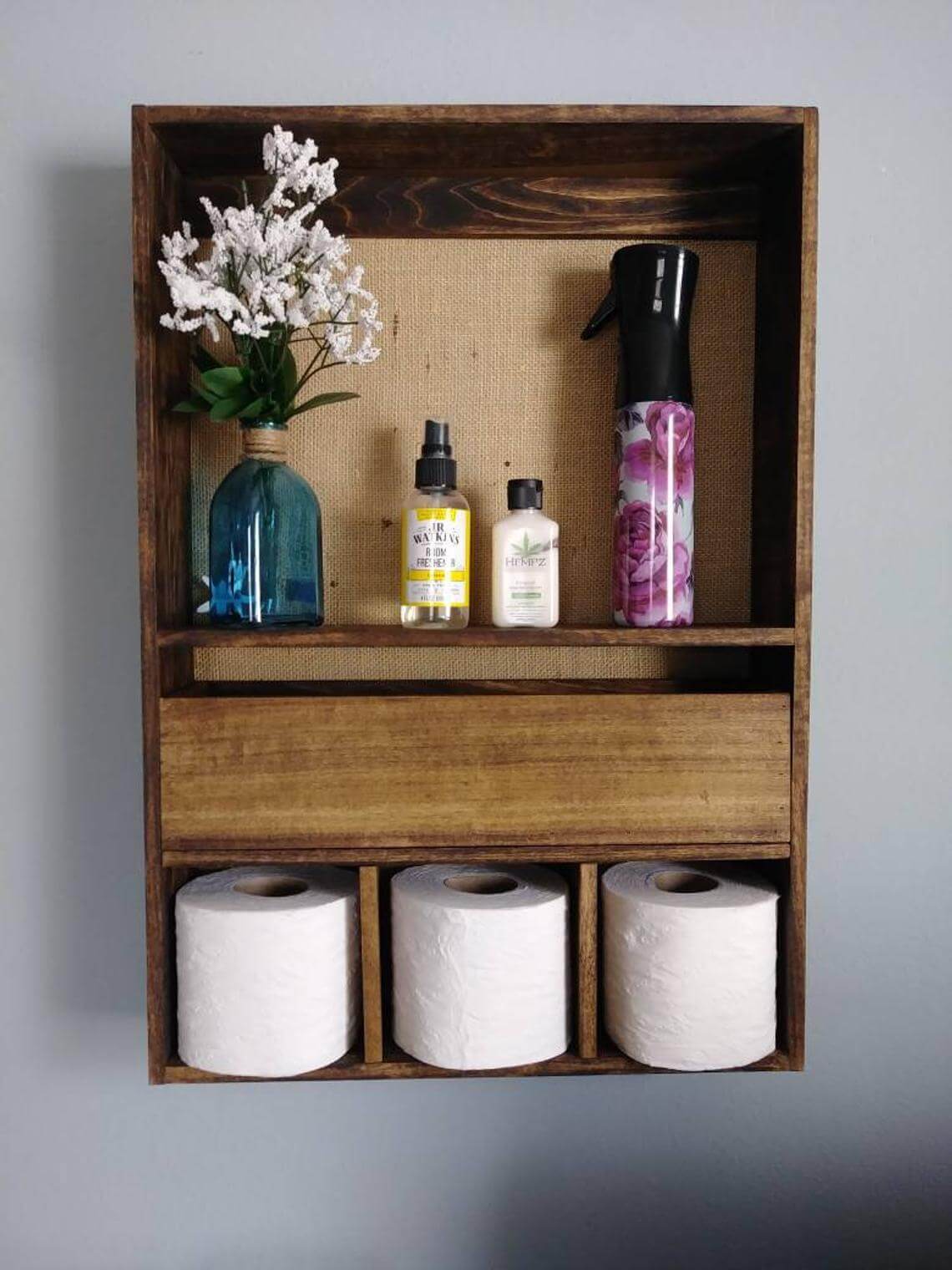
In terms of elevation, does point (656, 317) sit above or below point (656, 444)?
above

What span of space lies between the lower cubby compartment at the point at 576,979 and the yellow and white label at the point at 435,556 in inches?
7.8

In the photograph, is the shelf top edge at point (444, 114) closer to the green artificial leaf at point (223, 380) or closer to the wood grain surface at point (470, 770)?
the green artificial leaf at point (223, 380)

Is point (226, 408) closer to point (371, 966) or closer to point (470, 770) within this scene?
A: point (470, 770)

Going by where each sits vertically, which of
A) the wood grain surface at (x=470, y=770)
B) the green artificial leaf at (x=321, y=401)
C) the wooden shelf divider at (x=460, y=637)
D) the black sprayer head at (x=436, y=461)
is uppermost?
the green artificial leaf at (x=321, y=401)

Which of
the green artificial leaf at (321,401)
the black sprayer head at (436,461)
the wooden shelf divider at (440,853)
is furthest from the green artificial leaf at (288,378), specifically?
the wooden shelf divider at (440,853)

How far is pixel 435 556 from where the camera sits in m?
0.72

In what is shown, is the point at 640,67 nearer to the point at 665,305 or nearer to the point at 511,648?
the point at 665,305

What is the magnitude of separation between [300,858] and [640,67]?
0.75m

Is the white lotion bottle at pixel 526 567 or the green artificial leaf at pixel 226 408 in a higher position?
the green artificial leaf at pixel 226 408

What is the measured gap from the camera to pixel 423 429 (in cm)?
81

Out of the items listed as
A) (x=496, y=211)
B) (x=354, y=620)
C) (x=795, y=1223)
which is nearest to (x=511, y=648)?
(x=354, y=620)

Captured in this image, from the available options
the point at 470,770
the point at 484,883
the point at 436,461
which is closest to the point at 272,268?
the point at 436,461

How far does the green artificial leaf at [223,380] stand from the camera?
28.1 inches

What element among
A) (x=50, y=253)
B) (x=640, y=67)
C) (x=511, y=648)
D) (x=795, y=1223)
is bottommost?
(x=795, y=1223)
